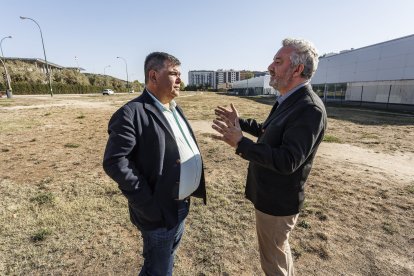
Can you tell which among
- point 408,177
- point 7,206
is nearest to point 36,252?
point 7,206

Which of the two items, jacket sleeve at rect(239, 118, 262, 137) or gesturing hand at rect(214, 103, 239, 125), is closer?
gesturing hand at rect(214, 103, 239, 125)

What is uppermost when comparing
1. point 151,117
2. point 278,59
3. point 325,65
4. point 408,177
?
point 325,65

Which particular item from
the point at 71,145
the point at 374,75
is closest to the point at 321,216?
the point at 71,145

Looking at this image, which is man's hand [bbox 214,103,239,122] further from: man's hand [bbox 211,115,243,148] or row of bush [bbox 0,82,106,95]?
row of bush [bbox 0,82,106,95]

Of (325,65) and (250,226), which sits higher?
(325,65)

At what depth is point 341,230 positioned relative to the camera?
3.95m

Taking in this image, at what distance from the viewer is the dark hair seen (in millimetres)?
2291

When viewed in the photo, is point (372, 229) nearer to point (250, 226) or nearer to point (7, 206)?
point (250, 226)

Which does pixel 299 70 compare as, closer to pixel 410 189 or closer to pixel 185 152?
pixel 185 152

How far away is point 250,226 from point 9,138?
401 inches

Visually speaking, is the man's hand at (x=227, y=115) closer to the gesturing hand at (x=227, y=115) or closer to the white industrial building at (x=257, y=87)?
the gesturing hand at (x=227, y=115)

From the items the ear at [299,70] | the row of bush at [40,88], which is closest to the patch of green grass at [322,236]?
the ear at [299,70]

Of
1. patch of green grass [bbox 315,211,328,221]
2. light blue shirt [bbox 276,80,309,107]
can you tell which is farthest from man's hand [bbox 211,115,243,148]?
patch of green grass [bbox 315,211,328,221]

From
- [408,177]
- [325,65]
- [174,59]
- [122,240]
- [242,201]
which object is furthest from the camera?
[325,65]
